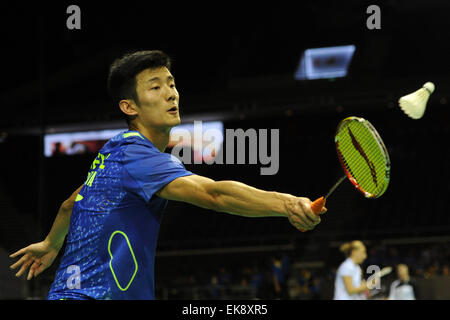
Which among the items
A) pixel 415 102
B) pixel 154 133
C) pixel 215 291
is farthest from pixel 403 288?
pixel 154 133

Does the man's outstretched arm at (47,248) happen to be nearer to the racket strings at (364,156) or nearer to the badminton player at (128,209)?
the badminton player at (128,209)

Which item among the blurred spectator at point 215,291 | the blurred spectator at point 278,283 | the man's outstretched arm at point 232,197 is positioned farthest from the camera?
the blurred spectator at point 215,291

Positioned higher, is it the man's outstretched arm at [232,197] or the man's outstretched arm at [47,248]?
the man's outstretched arm at [232,197]

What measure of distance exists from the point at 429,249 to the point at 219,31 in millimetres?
7535

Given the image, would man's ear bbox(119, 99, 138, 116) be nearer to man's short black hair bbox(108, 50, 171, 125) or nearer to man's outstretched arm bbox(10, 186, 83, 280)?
man's short black hair bbox(108, 50, 171, 125)

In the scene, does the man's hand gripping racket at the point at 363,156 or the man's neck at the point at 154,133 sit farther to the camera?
the man's neck at the point at 154,133

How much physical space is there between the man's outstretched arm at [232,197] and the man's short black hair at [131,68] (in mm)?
526

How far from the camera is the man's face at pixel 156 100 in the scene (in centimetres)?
225

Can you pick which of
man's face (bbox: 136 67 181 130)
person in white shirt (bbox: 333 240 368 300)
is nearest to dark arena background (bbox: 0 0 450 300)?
person in white shirt (bbox: 333 240 368 300)

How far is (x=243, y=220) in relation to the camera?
17266mm

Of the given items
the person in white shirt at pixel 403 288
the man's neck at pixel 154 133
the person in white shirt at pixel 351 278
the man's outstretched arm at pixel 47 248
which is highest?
the man's neck at pixel 154 133

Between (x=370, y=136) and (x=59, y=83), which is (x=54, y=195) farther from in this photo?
(x=370, y=136)

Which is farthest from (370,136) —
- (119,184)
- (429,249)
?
(429,249)

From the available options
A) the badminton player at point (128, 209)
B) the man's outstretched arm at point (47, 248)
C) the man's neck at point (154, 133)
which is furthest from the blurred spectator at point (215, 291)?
the badminton player at point (128, 209)
